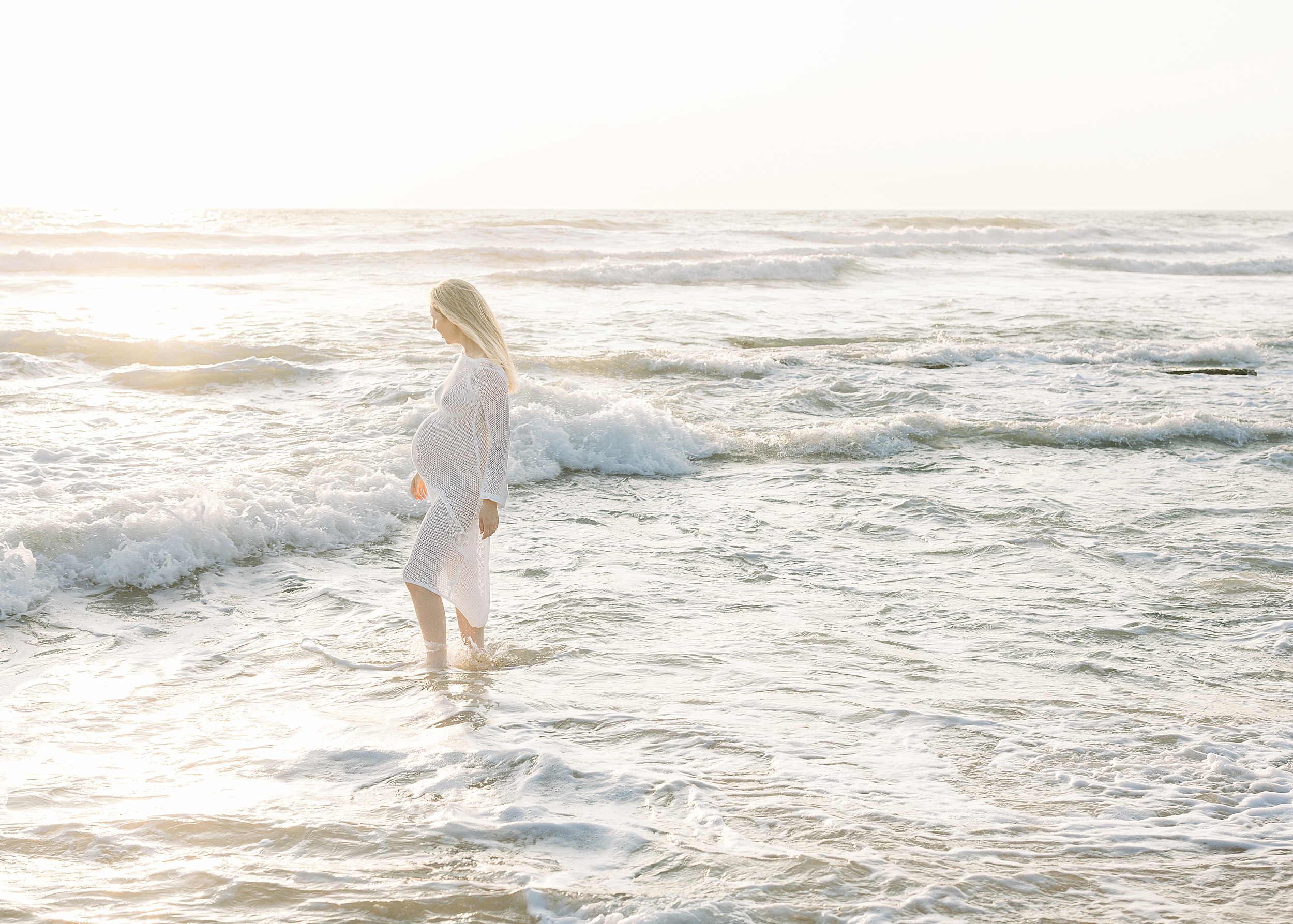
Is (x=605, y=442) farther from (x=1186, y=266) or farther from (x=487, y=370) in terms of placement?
(x=1186, y=266)

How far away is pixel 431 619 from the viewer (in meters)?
4.43

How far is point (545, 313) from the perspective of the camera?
735 inches

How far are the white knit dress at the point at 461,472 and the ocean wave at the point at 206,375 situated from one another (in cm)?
786

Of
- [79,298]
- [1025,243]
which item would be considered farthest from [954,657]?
[1025,243]

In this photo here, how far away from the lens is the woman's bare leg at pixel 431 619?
4375 millimetres

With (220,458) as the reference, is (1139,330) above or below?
above

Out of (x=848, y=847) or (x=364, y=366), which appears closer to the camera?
(x=848, y=847)

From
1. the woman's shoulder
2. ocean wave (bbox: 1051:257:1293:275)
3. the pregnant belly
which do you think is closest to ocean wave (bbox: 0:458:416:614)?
the pregnant belly

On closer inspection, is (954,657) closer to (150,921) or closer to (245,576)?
(150,921)

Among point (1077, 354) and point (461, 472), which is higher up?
point (1077, 354)

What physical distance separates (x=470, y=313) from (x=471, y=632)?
1.53 metres

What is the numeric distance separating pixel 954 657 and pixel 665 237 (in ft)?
113

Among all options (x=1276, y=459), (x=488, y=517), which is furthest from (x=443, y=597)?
(x=1276, y=459)

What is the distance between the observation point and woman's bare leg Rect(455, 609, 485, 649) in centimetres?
454
